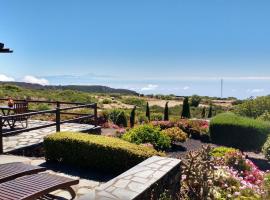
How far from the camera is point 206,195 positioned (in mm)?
7023

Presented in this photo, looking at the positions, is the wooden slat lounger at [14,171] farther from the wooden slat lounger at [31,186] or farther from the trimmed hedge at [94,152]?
the trimmed hedge at [94,152]

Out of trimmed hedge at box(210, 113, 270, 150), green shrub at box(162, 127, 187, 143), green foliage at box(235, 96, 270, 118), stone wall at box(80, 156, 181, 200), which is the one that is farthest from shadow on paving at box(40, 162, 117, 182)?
green foliage at box(235, 96, 270, 118)

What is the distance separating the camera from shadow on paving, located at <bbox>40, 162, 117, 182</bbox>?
26.9 feet

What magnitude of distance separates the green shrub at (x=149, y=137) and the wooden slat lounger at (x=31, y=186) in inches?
316

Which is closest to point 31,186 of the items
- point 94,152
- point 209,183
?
point 94,152

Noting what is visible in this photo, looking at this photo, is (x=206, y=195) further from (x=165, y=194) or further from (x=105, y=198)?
(x=105, y=198)

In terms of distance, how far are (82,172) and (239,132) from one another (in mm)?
10903

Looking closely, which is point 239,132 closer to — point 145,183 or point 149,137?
point 149,137

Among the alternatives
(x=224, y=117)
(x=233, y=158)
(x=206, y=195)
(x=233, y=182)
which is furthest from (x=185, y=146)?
(x=206, y=195)

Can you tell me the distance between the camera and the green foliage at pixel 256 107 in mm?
25109

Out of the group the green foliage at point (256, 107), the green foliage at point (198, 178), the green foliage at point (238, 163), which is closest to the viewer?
the green foliage at point (198, 178)

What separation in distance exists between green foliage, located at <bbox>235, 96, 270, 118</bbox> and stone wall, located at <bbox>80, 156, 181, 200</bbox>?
64.0 ft

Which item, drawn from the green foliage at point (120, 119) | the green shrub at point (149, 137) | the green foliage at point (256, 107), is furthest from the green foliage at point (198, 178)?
the green foliage at point (256, 107)

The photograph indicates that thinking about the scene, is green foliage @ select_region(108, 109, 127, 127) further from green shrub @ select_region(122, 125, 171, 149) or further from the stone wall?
the stone wall
